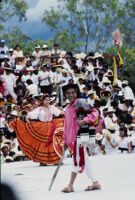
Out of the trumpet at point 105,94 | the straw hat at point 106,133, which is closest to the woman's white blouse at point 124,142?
the straw hat at point 106,133

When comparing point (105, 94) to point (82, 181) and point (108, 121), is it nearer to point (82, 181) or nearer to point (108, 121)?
point (108, 121)

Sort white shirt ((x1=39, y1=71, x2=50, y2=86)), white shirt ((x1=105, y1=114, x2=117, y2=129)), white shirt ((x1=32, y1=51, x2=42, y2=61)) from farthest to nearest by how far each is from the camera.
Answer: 1. white shirt ((x1=32, y1=51, x2=42, y2=61))
2. white shirt ((x1=39, y1=71, x2=50, y2=86))
3. white shirt ((x1=105, y1=114, x2=117, y2=129))

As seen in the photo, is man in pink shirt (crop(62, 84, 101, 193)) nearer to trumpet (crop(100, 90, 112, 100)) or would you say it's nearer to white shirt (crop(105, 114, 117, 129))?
white shirt (crop(105, 114, 117, 129))

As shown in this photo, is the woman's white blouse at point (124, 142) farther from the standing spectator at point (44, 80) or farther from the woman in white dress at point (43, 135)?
the standing spectator at point (44, 80)

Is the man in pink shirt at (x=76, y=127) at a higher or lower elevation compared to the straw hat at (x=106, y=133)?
higher

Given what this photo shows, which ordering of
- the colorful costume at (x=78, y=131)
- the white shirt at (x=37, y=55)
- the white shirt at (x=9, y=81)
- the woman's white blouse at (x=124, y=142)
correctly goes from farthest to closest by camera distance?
→ the white shirt at (x=37, y=55)
the white shirt at (x=9, y=81)
the woman's white blouse at (x=124, y=142)
the colorful costume at (x=78, y=131)

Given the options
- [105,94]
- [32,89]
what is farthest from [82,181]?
[105,94]

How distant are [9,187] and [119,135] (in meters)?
11.4

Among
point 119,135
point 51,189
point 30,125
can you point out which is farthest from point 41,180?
point 119,135

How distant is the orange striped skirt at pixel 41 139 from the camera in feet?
31.5

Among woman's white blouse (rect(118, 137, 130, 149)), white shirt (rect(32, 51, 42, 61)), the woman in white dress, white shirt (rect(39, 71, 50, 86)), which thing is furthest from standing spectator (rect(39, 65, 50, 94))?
the woman in white dress

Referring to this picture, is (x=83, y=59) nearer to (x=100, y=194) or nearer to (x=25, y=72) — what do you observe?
(x=25, y=72)

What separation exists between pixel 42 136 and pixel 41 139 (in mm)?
66

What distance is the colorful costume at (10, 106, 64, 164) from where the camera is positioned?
960 cm
